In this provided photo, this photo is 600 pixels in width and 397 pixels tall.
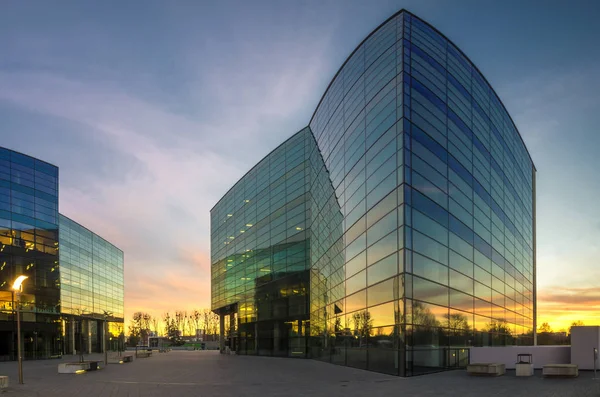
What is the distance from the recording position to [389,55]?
30922 millimetres

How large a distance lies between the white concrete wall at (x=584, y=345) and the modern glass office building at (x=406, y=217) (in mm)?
6569

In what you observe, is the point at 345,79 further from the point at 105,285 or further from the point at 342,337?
the point at 105,285

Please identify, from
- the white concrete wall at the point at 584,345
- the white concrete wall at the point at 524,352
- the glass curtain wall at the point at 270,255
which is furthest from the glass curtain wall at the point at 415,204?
the glass curtain wall at the point at 270,255

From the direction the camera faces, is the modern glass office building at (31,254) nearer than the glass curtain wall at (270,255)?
No

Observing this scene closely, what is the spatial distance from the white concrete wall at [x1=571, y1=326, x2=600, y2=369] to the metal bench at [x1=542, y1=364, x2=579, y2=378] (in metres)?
3.16

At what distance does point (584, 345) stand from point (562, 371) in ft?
12.5

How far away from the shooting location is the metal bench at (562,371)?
2198cm

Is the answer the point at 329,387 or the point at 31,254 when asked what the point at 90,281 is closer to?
the point at 31,254

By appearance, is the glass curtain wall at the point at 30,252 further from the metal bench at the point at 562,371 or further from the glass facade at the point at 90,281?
the metal bench at the point at 562,371

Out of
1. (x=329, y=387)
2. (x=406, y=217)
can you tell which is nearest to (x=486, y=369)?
(x=406, y=217)

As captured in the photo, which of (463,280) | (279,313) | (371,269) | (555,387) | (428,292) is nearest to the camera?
(555,387)

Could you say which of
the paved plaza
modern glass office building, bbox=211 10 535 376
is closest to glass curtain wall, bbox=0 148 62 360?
modern glass office building, bbox=211 10 535 376

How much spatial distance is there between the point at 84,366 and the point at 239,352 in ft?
117

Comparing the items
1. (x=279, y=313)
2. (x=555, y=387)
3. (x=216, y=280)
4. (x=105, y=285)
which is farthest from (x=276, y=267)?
(x=105, y=285)
